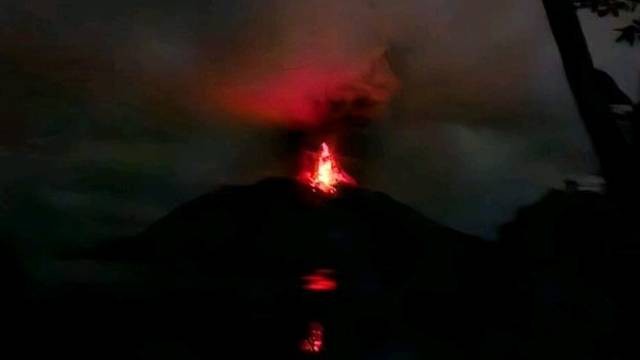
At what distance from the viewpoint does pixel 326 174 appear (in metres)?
3.76

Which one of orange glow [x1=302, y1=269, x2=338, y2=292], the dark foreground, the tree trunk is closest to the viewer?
the dark foreground

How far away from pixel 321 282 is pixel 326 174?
32 centimetres

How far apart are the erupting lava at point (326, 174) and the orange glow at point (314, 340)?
40 cm

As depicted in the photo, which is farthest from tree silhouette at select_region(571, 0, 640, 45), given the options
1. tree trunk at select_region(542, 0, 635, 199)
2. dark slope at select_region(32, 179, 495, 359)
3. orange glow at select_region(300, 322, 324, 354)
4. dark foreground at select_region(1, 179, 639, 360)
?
orange glow at select_region(300, 322, 324, 354)

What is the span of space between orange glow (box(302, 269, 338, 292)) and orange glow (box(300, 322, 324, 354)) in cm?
11

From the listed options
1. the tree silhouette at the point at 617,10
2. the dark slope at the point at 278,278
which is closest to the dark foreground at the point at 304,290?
the dark slope at the point at 278,278

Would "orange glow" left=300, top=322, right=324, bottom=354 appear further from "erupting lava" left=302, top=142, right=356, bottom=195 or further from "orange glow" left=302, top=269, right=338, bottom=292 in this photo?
"erupting lava" left=302, top=142, right=356, bottom=195

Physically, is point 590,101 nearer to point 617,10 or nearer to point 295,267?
point 617,10

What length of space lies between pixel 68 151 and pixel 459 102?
117 centimetres

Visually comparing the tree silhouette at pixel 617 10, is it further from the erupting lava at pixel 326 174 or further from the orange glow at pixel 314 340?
the orange glow at pixel 314 340

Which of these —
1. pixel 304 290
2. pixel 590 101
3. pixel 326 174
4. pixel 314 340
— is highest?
pixel 590 101

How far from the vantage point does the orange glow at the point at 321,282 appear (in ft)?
12.5

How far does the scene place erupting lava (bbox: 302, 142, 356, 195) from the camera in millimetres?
3752

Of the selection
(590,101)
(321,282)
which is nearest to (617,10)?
(590,101)
